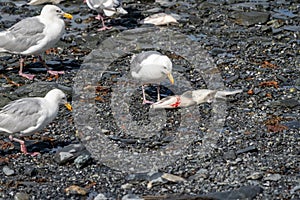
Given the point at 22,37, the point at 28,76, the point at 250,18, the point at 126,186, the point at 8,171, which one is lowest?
the point at 126,186

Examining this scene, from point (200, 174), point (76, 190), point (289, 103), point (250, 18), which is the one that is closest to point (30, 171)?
point (76, 190)

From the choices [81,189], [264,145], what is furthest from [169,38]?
[81,189]

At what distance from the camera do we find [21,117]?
9602mm

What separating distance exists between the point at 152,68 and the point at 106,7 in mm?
4565

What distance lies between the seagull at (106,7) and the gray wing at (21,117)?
580 cm

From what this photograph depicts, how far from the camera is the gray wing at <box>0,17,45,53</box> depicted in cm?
1256

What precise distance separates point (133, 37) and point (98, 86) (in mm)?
2853

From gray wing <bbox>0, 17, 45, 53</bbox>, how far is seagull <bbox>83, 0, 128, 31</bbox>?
2706mm

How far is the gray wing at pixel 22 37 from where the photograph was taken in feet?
41.2

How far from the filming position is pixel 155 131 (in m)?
10.5

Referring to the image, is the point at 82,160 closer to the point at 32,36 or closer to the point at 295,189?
the point at 295,189

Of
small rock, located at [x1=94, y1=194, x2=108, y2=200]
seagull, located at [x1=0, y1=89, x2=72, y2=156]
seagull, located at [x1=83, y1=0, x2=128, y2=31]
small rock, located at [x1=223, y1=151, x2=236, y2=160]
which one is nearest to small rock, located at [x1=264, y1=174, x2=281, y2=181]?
small rock, located at [x1=223, y1=151, x2=236, y2=160]

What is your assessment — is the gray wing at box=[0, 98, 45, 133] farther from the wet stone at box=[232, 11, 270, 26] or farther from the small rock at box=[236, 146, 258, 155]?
the wet stone at box=[232, 11, 270, 26]

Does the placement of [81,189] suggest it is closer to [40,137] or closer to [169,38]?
[40,137]
